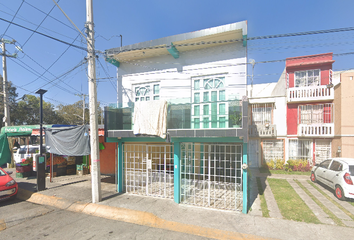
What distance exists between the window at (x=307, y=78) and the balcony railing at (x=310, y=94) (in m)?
0.49

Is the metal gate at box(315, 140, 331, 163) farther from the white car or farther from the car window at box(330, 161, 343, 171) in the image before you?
the car window at box(330, 161, 343, 171)

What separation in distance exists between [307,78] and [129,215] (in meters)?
14.8

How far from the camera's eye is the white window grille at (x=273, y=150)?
1331cm

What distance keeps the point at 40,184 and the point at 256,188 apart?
10.5m

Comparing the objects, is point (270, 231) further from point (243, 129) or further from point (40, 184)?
point (40, 184)

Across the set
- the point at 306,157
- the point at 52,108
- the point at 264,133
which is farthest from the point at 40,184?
the point at 52,108

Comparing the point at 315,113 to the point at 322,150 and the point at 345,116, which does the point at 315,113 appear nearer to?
the point at 345,116

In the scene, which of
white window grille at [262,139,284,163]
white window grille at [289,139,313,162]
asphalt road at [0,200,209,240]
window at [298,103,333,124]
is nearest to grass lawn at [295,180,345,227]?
asphalt road at [0,200,209,240]

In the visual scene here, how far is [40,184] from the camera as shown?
326 inches

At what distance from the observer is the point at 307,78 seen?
1288 cm

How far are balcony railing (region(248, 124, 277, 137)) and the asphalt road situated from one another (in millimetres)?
10699

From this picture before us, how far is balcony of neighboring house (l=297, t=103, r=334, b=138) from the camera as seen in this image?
12.1 m

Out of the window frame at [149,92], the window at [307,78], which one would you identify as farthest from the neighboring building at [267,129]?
the window frame at [149,92]

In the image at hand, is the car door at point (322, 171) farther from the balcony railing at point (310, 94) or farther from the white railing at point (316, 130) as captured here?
the balcony railing at point (310, 94)
